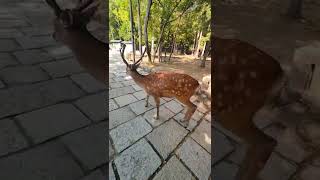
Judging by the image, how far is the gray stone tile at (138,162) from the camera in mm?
699

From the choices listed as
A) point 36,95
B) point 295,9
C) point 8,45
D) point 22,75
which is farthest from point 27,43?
point 295,9

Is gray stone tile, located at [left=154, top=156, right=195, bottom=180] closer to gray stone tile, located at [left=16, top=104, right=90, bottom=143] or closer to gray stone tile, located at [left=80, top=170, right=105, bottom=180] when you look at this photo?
gray stone tile, located at [left=80, top=170, right=105, bottom=180]

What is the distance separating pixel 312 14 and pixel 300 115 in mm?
329

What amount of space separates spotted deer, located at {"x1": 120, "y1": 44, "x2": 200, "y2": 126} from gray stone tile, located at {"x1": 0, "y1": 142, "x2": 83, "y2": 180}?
0.33 metres

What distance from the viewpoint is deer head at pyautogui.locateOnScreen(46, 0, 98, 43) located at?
926 millimetres

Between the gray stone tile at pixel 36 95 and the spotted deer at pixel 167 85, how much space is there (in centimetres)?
35

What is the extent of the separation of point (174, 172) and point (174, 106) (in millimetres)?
204

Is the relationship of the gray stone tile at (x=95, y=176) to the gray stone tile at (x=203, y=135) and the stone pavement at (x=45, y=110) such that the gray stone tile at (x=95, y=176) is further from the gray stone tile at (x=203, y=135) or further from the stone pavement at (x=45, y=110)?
the gray stone tile at (x=203, y=135)

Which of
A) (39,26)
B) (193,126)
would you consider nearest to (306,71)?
(193,126)

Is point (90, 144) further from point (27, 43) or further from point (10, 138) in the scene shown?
point (27, 43)

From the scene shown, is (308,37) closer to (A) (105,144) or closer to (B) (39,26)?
(A) (105,144)

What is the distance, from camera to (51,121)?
3.11ft

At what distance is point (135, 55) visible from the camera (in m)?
0.77

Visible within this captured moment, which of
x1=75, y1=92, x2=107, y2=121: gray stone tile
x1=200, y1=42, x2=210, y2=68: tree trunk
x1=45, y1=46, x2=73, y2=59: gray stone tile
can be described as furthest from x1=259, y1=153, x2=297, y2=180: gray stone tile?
x1=45, y1=46, x2=73, y2=59: gray stone tile
